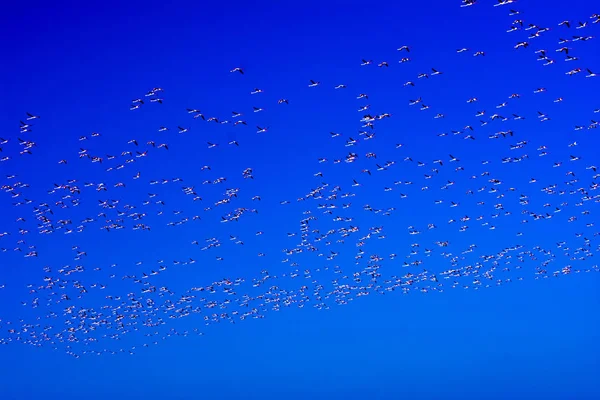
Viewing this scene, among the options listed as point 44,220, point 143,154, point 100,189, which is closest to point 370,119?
point 143,154

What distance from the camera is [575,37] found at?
34.5m

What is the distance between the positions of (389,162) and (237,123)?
10.1m

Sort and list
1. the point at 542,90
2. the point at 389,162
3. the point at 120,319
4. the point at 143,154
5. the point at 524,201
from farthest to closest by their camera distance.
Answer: the point at 120,319
the point at 524,201
the point at 389,162
the point at 143,154
the point at 542,90

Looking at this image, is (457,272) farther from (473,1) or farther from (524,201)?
(473,1)

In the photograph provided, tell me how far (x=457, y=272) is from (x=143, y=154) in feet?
80.9

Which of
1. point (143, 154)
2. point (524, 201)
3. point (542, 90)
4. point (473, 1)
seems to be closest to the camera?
point (473, 1)

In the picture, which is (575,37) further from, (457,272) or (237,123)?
(457,272)

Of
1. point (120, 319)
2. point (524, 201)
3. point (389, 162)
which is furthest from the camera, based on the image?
point (120, 319)

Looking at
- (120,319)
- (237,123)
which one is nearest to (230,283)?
(120,319)

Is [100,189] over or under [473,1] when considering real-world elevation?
over

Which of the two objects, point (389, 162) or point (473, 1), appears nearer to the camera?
point (473, 1)

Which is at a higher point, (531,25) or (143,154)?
(143,154)

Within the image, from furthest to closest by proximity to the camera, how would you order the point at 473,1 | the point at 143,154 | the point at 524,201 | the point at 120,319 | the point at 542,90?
the point at 120,319, the point at 524,201, the point at 143,154, the point at 542,90, the point at 473,1

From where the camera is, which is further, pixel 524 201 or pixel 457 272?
pixel 457 272
